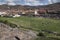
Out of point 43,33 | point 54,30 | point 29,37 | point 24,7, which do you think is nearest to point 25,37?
point 29,37

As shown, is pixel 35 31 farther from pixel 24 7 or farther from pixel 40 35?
pixel 24 7

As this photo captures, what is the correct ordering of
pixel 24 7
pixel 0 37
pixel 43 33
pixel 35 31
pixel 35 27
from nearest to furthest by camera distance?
1. pixel 0 37
2. pixel 43 33
3. pixel 35 31
4. pixel 35 27
5. pixel 24 7

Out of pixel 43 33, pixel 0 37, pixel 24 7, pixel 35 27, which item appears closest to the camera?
pixel 0 37

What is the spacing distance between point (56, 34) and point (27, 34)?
121 inches

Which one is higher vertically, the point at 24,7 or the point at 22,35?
the point at 22,35

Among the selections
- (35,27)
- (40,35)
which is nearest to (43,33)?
(40,35)

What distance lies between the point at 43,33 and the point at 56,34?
4.75 ft

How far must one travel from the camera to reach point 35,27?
1137 inches

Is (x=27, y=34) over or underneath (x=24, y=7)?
over

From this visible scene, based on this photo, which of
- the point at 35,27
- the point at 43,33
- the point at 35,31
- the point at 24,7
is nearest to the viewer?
the point at 43,33

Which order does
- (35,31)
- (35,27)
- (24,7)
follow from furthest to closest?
(24,7), (35,27), (35,31)

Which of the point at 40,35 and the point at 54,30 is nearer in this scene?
the point at 40,35

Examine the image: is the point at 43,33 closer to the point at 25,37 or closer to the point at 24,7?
the point at 25,37

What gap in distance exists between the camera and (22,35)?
2412cm
